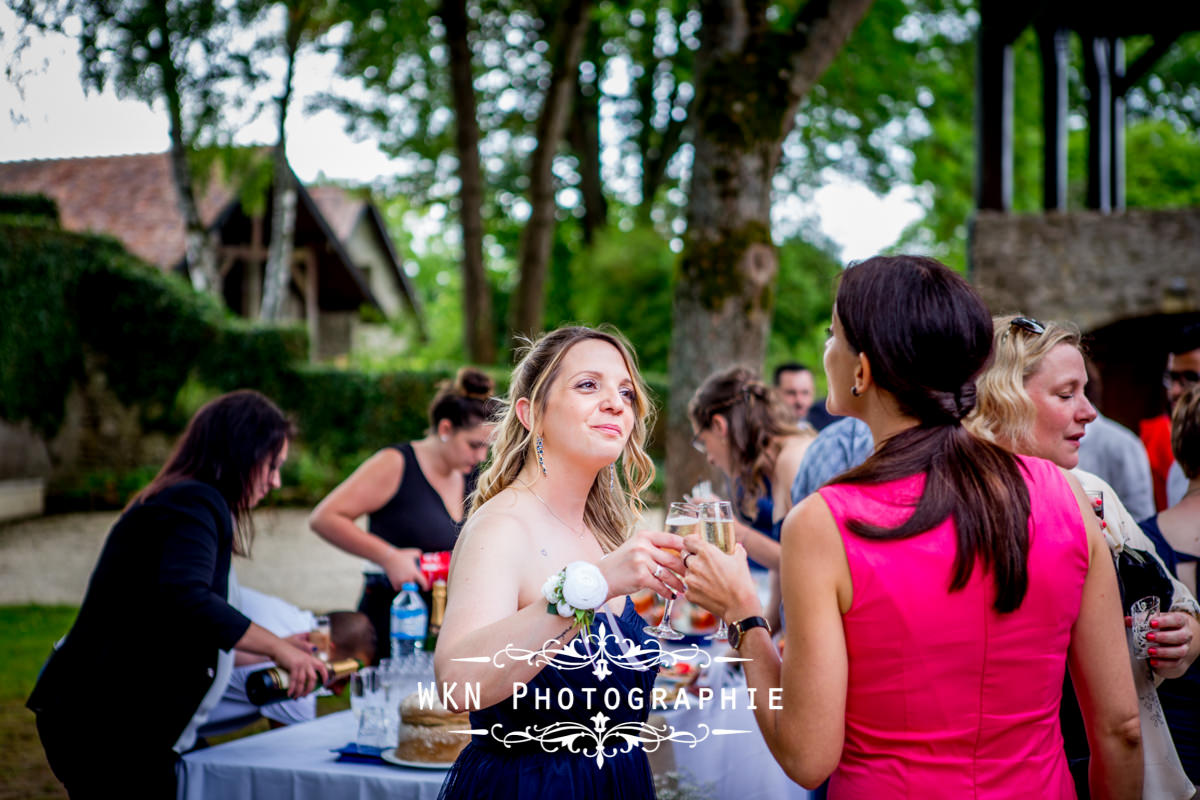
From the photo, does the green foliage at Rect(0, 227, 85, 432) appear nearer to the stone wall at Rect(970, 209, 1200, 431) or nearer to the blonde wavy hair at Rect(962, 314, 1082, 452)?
the stone wall at Rect(970, 209, 1200, 431)

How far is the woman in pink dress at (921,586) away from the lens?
1685 mm

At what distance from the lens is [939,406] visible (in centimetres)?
176

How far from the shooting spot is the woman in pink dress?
5.53 feet

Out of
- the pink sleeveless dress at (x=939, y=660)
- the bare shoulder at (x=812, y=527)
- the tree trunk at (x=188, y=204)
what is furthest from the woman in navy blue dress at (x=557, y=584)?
the tree trunk at (x=188, y=204)

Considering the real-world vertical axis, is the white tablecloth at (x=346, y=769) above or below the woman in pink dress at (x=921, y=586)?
below

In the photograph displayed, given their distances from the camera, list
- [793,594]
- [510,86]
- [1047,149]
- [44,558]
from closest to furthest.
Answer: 1. [793,594]
2. [1047,149]
3. [44,558]
4. [510,86]

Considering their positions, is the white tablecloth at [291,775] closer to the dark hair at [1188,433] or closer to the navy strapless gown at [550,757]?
the navy strapless gown at [550,757]

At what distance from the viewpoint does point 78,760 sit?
290cm

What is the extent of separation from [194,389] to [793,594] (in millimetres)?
19183

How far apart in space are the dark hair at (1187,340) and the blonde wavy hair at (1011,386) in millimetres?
2403

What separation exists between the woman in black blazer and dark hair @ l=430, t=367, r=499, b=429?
1.71 m

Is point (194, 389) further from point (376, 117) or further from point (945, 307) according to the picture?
point (945, 307)

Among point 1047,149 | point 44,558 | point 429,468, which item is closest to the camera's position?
point 429,468

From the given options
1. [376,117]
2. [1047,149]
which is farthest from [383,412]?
[1047,149]
